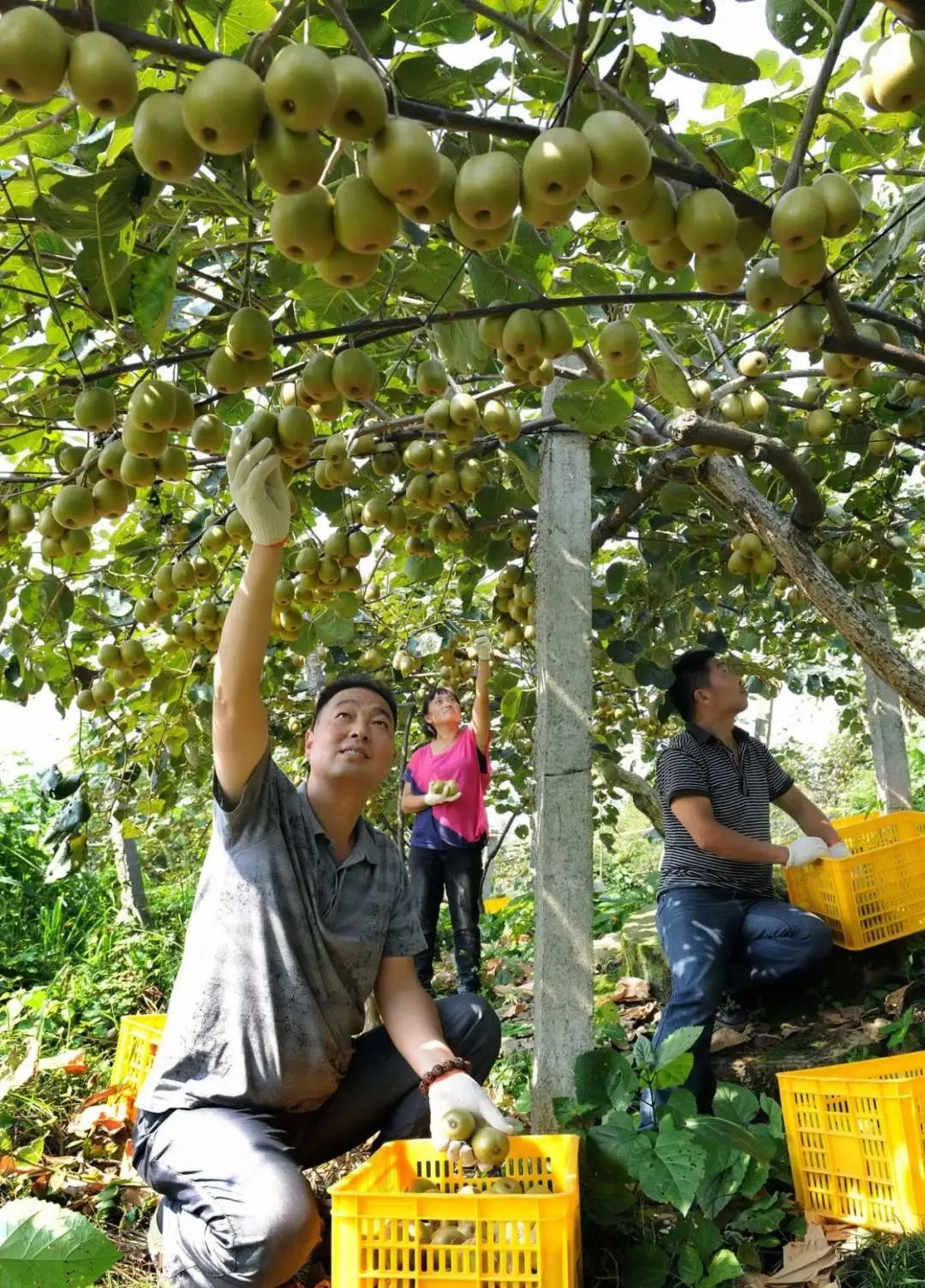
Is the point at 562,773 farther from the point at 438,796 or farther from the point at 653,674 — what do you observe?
the point at 438,796

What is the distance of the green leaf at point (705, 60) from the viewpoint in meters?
1.57

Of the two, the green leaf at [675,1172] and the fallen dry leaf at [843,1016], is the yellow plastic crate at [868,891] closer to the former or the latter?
the fallen dry leaf at [843,1016]

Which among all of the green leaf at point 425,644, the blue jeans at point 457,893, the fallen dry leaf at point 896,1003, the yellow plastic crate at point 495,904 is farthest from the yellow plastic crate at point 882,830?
the yellow plastic crate at point 495,904

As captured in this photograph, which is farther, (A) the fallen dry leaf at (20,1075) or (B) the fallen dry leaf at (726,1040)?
(B) the fallen dry leaf at (726,1040)

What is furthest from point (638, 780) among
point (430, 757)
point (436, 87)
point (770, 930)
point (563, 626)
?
point (436, 87)

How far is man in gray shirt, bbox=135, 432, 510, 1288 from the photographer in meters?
2.12

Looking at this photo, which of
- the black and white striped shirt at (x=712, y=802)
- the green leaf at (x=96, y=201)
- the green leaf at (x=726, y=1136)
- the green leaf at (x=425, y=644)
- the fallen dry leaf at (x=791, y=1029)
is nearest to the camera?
the green leaf at (x=96, y=201)

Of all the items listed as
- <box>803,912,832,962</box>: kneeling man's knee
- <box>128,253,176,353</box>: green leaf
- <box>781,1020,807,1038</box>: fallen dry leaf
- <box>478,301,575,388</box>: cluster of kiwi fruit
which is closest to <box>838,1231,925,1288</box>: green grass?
<box>803,912,832,962</box>: kneeling man's knee

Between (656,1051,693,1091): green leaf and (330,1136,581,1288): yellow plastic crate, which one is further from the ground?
(656,1051,693,1091): green leaf

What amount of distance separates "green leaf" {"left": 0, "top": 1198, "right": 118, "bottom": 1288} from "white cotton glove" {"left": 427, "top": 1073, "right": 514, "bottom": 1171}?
53.1 inches

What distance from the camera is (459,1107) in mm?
2262

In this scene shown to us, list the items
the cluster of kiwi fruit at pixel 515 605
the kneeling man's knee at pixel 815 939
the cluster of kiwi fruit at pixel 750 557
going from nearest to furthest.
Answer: the kneeling man's knee at pixel 815 939 < the cluster of kiwi fruit at pixel 750 557 < the cluster of kiwi fruit at pixel 515 605

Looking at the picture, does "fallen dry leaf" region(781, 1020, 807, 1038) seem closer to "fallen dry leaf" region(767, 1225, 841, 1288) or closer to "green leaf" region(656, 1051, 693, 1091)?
"fallen dry leaf" region(767, 1225, 841, 1288)

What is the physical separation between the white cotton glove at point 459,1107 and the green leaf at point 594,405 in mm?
1507
